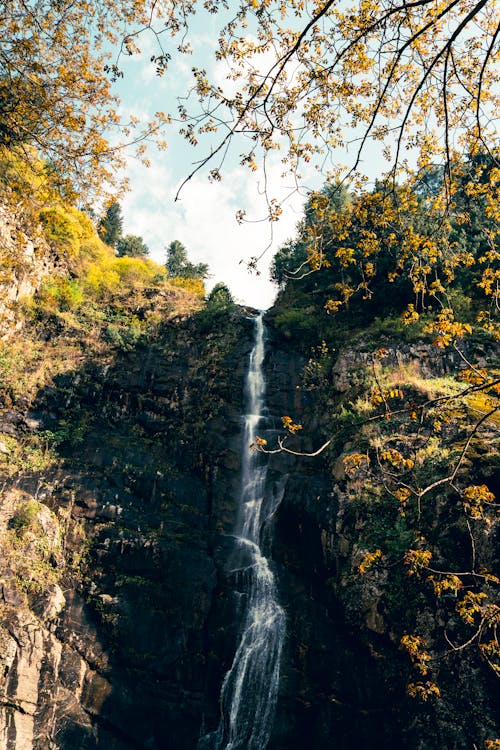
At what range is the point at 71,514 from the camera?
15055 millimetres

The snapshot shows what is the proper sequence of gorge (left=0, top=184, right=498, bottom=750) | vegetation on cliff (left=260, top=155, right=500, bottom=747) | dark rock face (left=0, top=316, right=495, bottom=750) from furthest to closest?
dark rock face (left=0, top=316, right=495, bottom=750) < gorge (left=0, top=184, right=498, bottom=750) < vegetation on cliff (left=260, top=155, right=500, bottom=747)

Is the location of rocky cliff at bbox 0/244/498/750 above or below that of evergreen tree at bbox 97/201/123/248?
below

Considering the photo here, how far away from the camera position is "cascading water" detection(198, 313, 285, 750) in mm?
11227

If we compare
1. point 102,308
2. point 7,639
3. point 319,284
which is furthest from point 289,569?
point 102,308

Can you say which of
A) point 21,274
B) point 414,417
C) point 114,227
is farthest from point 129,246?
point 414,417

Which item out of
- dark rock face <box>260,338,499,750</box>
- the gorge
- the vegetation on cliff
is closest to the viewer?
the vegetation on cliff

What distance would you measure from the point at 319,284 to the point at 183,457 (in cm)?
1225

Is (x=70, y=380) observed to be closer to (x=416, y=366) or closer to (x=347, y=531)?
(x=347, y=531)

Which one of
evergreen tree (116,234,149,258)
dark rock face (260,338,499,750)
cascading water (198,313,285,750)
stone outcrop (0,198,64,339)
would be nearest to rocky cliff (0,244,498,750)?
dark rock face (260,338,499,750)

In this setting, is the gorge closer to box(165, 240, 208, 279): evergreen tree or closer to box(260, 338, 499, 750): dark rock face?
box(260, 338, 499, 750): dark rock face

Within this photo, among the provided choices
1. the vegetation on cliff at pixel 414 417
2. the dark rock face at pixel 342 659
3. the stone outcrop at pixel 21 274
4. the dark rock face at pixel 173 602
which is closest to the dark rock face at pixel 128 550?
the dark rock face at pixel 173 602

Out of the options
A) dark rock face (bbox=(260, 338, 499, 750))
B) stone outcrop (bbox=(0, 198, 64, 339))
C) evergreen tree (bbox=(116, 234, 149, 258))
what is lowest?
dark rock face (bbox=(260, 338, 499, 750))

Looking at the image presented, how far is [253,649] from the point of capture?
1235 cm

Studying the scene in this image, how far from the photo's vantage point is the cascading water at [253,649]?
11227 mm
